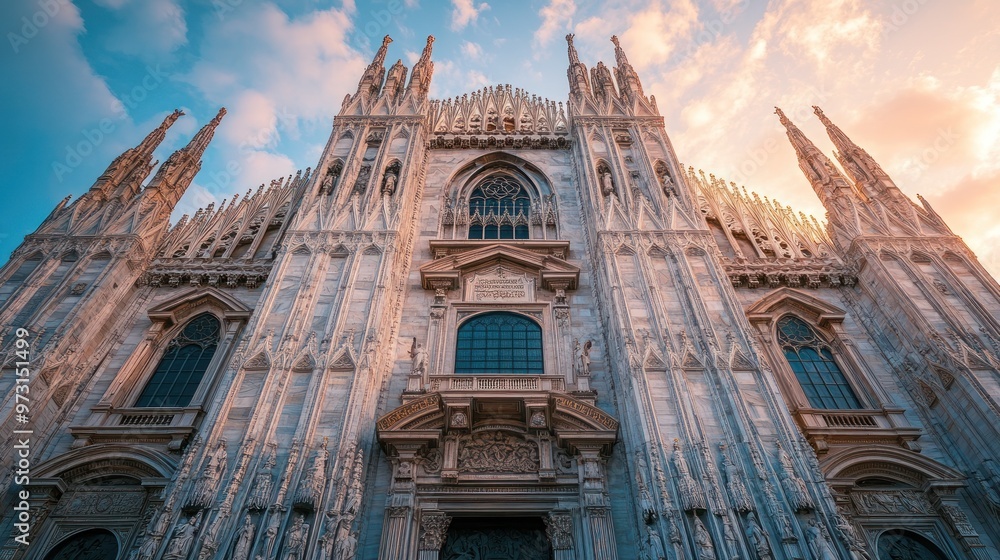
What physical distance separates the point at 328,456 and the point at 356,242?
23.1 feet

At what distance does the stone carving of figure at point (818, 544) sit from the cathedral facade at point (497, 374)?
91mm

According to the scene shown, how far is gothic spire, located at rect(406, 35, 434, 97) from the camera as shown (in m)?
25.3

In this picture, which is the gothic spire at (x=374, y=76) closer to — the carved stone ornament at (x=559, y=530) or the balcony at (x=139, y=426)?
the balcony at (x=139, y=426)

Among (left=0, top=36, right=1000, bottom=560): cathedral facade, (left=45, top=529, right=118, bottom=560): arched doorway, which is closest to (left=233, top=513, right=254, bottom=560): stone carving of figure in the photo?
(left=0, top=36, right=1000, bottom=560): cathedral facade

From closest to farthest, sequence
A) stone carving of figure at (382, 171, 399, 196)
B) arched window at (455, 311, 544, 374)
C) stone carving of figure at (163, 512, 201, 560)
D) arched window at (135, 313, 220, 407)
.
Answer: stone carving of figure at (163, 512, 201, 560)
arched window at (135, 313, 220, 407)
arched window at (455, 311, 544, 374)
stone carving of figure at (382, 171, 399, 196)

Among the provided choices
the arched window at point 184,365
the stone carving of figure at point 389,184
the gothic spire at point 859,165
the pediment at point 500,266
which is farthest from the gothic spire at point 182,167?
the gothic spire at point 859,165

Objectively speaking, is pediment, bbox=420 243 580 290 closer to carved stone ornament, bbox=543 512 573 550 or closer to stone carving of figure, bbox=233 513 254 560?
carved stone ornament, bbox=543 512 573 550

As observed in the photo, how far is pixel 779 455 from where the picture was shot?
11641mm

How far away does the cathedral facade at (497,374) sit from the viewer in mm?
11469

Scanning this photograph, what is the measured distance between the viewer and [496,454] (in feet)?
43.8

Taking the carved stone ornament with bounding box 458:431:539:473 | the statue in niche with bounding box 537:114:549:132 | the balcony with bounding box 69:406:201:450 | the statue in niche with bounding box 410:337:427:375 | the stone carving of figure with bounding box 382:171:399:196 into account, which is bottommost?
the carved stone ornament with bounding box 458:431:539:473

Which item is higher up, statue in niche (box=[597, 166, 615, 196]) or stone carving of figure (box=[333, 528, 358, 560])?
statue in niche (box=[597, 166, 615, 196])

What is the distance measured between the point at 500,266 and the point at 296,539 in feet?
33.1

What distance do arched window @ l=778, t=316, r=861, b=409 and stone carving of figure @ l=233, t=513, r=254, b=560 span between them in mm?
12874
